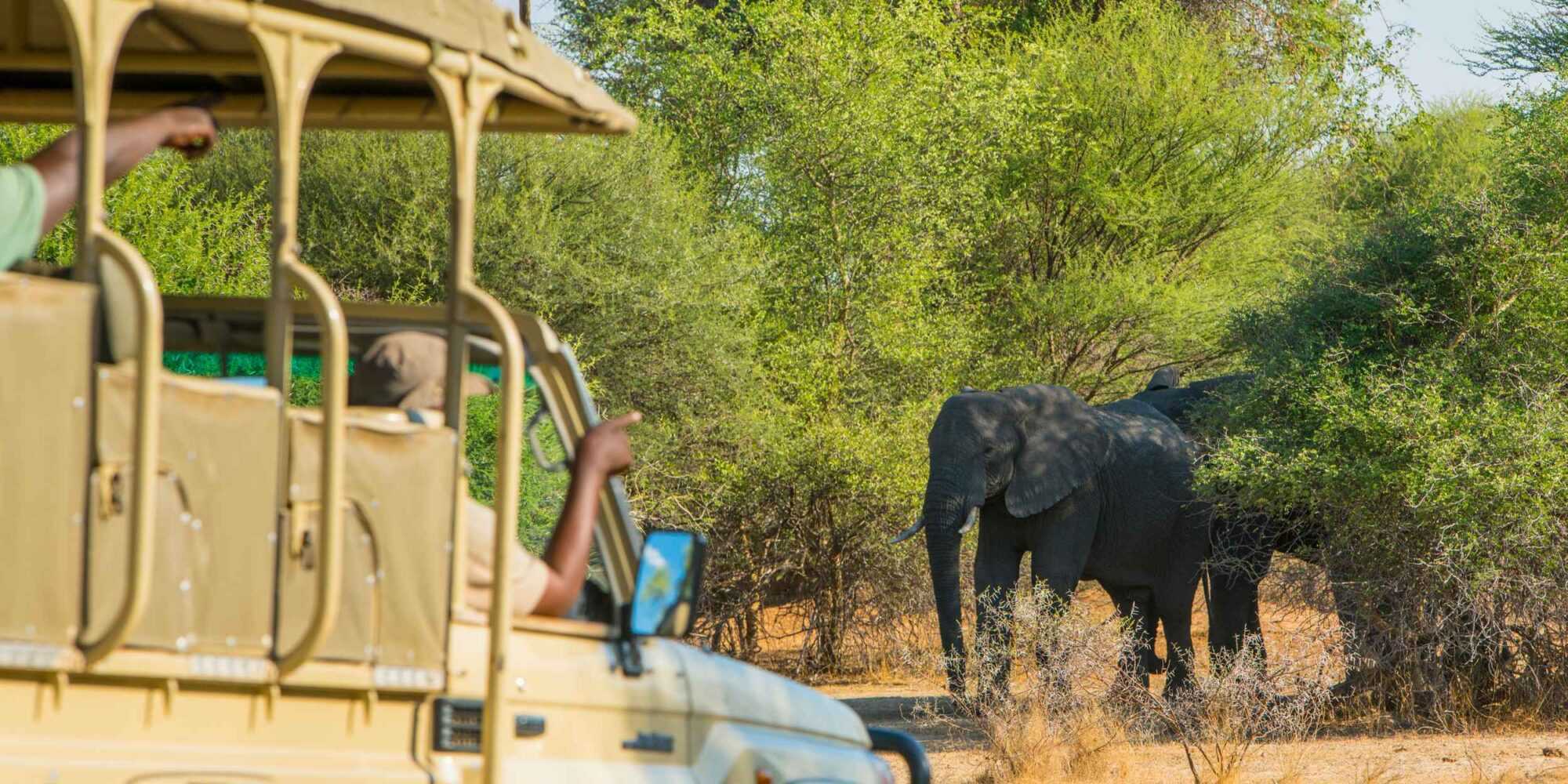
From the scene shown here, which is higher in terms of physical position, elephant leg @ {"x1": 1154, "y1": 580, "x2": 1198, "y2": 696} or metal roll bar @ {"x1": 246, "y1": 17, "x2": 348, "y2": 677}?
metal roll bar @ {"x1": 246, "y1": 17, "x2": 348, "y2": 677}

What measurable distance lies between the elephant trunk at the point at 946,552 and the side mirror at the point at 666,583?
9121 millimetres

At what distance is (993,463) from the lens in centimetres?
1316

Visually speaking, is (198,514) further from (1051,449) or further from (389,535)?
(1051,449)

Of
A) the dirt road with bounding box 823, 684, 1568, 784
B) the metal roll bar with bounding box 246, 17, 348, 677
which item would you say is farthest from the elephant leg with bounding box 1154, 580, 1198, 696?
the metal roll bar with bounding box 246, 17, 348, 677

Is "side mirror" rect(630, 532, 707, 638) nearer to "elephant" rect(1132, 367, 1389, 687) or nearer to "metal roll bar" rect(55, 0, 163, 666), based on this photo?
"metal roll bar" rect(55, 0, 163, 666)

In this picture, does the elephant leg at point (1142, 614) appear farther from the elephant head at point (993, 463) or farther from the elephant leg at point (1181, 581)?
the elephant head at point (993, 463)

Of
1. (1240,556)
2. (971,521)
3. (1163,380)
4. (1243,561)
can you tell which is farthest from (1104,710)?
(1163,380)

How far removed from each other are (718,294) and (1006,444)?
515cm

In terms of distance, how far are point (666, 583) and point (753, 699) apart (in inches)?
16.7

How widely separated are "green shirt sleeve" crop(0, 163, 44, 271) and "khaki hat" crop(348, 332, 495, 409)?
74 cm

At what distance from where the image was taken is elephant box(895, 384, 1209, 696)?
506 inches

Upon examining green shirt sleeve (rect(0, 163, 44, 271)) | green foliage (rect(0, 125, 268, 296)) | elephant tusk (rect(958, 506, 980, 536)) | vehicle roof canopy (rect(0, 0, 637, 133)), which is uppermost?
green foliage (rect(0, 125, 268, 296))

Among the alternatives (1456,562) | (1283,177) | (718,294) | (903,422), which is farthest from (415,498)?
(1283,177)

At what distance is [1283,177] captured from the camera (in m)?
22.0
